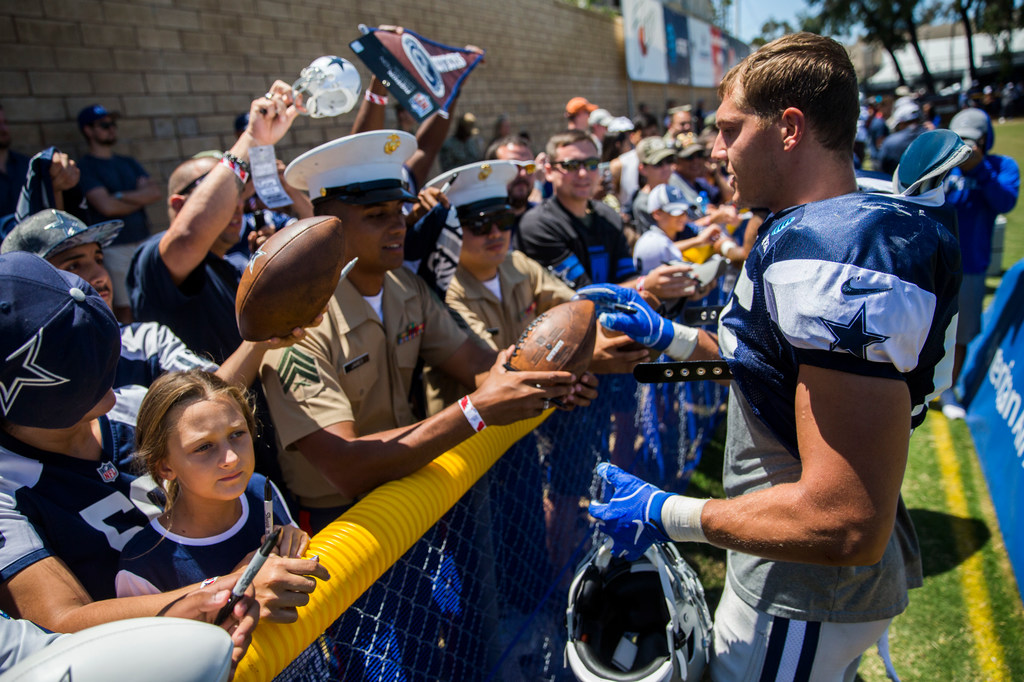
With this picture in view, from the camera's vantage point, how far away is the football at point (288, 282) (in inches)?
71.0

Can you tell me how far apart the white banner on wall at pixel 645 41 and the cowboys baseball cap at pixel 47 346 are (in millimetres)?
22089

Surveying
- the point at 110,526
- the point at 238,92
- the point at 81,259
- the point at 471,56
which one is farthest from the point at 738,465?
the point at 238,92

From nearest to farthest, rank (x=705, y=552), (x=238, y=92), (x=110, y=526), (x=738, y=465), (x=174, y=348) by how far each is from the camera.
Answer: (x=110, y=526) < (x=738, y=465) < (x=174, y=348) < (x=705, y=552) < (x=238, y=92)

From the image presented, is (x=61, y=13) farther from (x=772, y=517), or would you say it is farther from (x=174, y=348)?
(x=772, y=517)

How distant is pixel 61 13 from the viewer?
5.85m

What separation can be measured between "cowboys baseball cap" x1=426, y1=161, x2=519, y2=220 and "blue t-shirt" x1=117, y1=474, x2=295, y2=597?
185 cm

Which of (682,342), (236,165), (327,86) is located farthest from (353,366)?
(327,86)

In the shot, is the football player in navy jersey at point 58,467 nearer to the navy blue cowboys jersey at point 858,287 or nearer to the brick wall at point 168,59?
the navy blue cowboys jersey at point 858,287

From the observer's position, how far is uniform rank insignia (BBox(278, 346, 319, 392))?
205cm

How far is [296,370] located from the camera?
207 cm

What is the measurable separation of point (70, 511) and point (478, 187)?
88.2 inches

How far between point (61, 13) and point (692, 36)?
26852 mm

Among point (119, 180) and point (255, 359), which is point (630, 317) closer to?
point (255, 359)

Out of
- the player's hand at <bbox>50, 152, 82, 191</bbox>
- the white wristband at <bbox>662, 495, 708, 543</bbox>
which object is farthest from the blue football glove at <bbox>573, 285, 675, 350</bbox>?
the player's hand at <bbox>50, 152, 82, 191</bbox>
